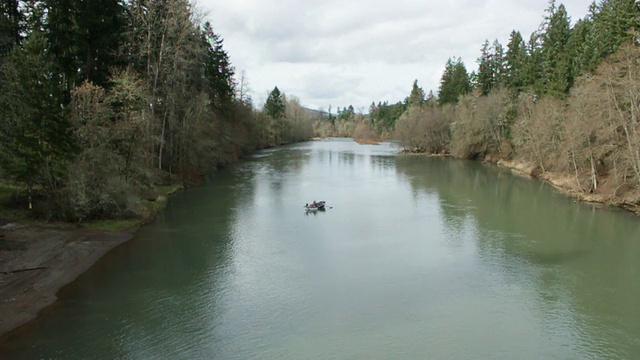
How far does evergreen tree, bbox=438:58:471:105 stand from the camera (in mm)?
89312

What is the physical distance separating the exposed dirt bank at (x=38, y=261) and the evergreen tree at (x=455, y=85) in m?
78.3

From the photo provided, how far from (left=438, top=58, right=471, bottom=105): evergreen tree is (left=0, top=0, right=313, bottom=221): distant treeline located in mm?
60432

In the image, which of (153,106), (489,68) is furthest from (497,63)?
(153,106)

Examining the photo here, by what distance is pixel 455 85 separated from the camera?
300ft

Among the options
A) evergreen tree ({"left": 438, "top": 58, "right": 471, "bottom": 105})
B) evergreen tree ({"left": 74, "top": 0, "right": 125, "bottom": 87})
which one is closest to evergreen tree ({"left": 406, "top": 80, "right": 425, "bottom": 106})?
evergreen tree ({"left": 438, "top": 58, "right": 471, "bottom": 105})

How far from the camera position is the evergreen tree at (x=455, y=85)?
8931cm

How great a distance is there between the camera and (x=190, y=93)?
3984 centimetres

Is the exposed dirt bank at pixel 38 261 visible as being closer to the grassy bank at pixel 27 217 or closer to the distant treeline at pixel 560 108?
the grassy bank at pixel 27 217

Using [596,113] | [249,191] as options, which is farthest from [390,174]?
[596,113]

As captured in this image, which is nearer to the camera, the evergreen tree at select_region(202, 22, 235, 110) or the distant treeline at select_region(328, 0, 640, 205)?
the distant treeline at select_region(328, 0, 640, 205)

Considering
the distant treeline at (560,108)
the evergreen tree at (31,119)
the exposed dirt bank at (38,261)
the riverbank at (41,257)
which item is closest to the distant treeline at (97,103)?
the evergreen tree at (31,119)

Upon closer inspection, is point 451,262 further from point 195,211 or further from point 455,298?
point 195,211

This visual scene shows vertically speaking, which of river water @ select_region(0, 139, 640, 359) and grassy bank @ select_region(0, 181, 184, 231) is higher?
grassy bank @ select_region(0, 181, 184, 231)

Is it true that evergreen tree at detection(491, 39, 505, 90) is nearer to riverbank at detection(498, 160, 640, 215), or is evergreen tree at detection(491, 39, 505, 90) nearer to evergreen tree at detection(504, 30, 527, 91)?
evergreen tree at detection(504, 30, 527, 91)
